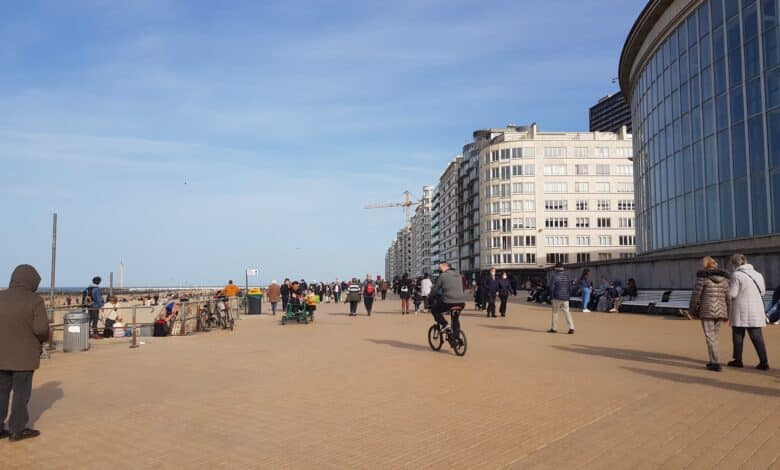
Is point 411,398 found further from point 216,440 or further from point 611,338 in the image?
point 611,338

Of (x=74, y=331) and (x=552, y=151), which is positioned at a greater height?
(x=552, y=151)

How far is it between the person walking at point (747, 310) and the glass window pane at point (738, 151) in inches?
816

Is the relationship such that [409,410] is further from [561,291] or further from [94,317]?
[94,317]

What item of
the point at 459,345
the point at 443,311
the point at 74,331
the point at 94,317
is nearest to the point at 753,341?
the point at 459,345

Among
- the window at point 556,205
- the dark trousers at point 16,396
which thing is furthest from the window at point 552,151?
the dark trousers at point 16,396

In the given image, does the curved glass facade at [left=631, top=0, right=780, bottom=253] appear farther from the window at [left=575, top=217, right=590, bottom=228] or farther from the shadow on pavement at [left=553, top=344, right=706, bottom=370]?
the window at [left=575, top=217, right=590, bottom=228]

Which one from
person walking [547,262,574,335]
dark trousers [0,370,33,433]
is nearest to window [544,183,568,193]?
person walking [547,262,574,335]

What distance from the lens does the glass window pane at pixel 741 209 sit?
1104 inches

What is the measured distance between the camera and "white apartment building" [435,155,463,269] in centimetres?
12719

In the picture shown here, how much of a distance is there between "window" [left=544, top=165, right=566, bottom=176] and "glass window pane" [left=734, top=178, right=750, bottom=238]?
6748 centimetres

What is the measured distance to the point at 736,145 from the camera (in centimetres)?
2875

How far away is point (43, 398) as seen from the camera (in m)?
8.84

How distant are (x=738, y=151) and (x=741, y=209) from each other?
253 centimetres

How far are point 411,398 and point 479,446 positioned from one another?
7.94 ft
